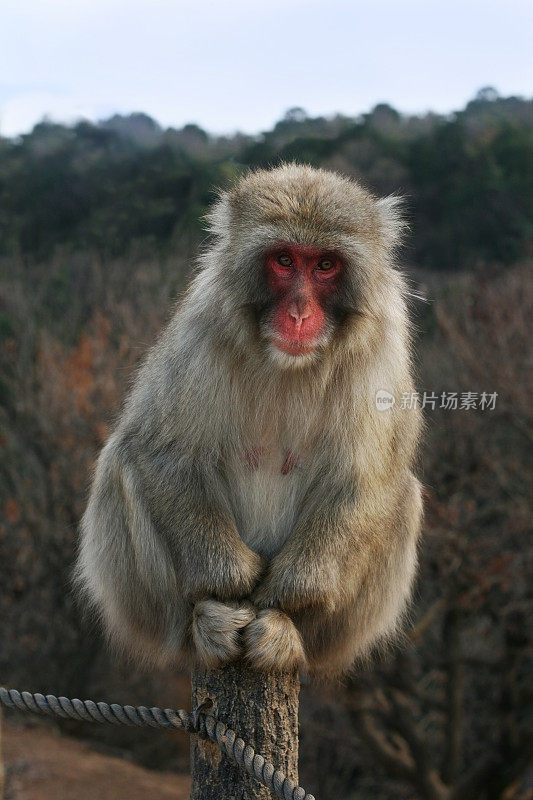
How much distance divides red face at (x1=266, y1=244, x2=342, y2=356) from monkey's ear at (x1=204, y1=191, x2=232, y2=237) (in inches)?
13.3

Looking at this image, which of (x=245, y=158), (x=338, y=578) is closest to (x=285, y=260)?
(x=338, y=578)

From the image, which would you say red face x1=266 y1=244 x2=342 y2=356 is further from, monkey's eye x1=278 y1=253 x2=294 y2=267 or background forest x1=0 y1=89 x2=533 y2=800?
background forest x1=0 y1=89 x2=533 y2=800

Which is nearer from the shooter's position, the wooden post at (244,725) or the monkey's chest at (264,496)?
the wooden post at (244,725)

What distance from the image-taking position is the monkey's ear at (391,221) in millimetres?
3029

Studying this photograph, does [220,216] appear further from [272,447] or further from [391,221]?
[272,447]

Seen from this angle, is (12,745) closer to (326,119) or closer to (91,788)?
(91,788)

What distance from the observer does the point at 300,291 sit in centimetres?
264

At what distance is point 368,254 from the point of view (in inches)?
111

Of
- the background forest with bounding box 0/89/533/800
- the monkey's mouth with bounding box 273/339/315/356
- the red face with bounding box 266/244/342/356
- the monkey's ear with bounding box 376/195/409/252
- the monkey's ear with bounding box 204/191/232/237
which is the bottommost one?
the background forest with bounding box 0/89/533/800

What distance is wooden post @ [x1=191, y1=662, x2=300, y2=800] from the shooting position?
2.42m

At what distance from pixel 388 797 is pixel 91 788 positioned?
3.44 meters

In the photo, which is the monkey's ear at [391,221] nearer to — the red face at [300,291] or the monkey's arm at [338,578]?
the red face at [300,291]

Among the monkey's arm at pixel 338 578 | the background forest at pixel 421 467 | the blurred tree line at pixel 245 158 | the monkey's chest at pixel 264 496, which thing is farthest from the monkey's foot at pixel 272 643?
the blurred tree line at pixel 245 158

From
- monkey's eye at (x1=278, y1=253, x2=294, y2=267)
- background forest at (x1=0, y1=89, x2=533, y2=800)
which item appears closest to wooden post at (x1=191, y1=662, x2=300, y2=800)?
monkey's eye at (x1=278, y1=253, x2=294, y2=267)
